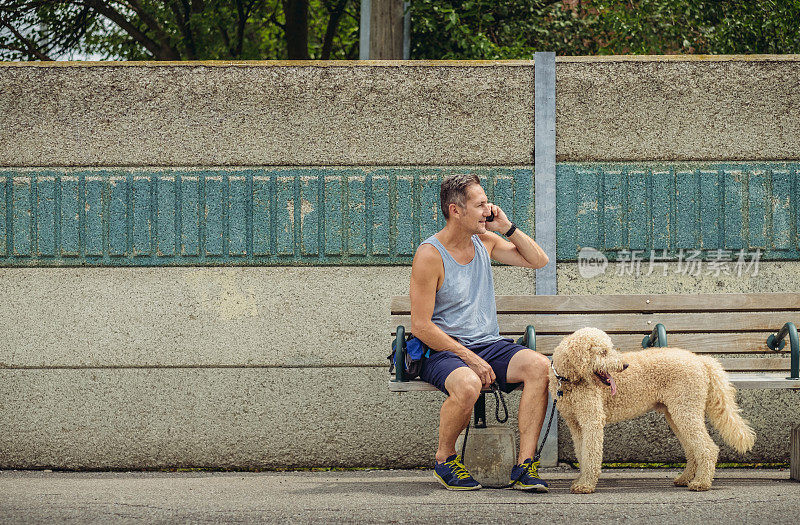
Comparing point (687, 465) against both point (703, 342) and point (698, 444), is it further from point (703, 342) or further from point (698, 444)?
point (703, 342)

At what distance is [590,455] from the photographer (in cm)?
489

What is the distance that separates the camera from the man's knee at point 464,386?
16.1 ft

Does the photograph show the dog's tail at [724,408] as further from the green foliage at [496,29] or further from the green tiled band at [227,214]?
the green foliage at [496,29]

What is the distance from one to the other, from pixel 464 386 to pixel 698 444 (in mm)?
1204

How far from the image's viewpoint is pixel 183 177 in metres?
6.19

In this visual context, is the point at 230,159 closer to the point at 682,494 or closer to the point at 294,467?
the point at 294,467

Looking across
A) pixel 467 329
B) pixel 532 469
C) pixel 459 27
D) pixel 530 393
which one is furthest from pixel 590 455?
pixel 459 27

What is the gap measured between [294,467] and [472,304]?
1.67 meters

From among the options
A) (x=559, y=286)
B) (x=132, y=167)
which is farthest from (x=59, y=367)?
(x=559, y=286)

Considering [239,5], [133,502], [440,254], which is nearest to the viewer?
[133,502]

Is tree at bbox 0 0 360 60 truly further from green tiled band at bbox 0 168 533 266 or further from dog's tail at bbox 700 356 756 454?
dog's tail at bbox 700 356 756 454

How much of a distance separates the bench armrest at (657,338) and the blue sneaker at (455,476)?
3.98 feet

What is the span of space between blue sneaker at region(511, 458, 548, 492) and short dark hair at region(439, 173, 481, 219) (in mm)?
1360

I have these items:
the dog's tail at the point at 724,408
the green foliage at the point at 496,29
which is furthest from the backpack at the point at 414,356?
the green foliage at the point at 496,29
